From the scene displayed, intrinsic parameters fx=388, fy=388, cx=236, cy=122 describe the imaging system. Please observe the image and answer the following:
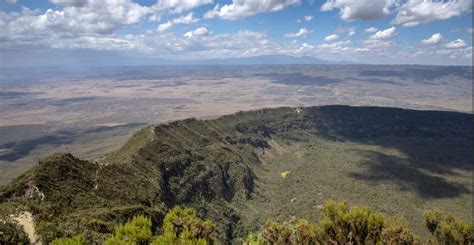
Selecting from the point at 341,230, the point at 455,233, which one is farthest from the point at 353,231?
the point at 455,233

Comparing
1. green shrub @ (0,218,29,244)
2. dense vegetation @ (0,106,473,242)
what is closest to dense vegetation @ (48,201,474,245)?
dense vegetation @ (0,106,473,242)

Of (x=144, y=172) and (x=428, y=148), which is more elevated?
(x=144, y=172)

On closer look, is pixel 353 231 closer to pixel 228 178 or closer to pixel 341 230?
pixel 341 230


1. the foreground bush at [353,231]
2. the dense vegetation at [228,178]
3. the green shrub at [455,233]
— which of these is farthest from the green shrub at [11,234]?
the green shrub at [455,233]

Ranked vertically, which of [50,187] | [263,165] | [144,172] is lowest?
[263,165]

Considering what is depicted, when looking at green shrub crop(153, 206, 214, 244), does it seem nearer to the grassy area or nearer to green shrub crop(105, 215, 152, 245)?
green shrub crop(105, 215, 152, 245)

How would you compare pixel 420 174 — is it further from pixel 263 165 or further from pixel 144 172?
pixel 144 172

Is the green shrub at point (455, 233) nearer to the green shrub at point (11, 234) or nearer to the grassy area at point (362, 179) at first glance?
the green shrub at point (11, 234)

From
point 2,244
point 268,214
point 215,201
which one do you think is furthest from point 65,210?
point 268,214
